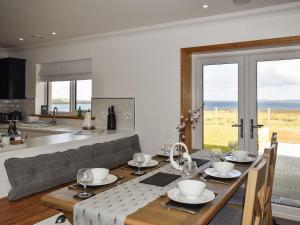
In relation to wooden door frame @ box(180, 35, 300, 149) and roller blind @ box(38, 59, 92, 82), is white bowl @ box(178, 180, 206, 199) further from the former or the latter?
roller blind @ box(38, 59, 92, 82)

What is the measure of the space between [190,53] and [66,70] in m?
2.37

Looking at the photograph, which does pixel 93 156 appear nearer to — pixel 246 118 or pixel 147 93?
pixel 147 93

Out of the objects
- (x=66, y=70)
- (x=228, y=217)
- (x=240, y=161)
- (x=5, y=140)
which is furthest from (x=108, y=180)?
(x=66, y=70)

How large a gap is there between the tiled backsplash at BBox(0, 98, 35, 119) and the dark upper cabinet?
17cm

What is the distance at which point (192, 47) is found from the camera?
11.3 ft

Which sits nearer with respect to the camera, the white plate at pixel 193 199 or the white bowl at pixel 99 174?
the white plate at pixel 193 199

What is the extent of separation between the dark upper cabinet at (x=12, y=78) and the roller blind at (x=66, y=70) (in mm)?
404

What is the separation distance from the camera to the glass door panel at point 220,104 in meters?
3.57

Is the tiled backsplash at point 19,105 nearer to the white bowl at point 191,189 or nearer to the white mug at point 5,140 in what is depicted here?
the white mug at point 5,140

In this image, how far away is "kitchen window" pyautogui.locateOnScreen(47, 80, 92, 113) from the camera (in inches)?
186

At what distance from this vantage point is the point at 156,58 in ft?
12.2

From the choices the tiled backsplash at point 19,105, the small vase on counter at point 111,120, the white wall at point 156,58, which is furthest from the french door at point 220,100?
the tiled backsplash at point 19,105

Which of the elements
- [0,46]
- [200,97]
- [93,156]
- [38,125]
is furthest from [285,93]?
[0,46]

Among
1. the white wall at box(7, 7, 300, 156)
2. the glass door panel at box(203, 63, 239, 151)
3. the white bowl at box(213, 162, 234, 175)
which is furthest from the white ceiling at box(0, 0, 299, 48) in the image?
the white bowl at box(213, 162, 234, 175)
